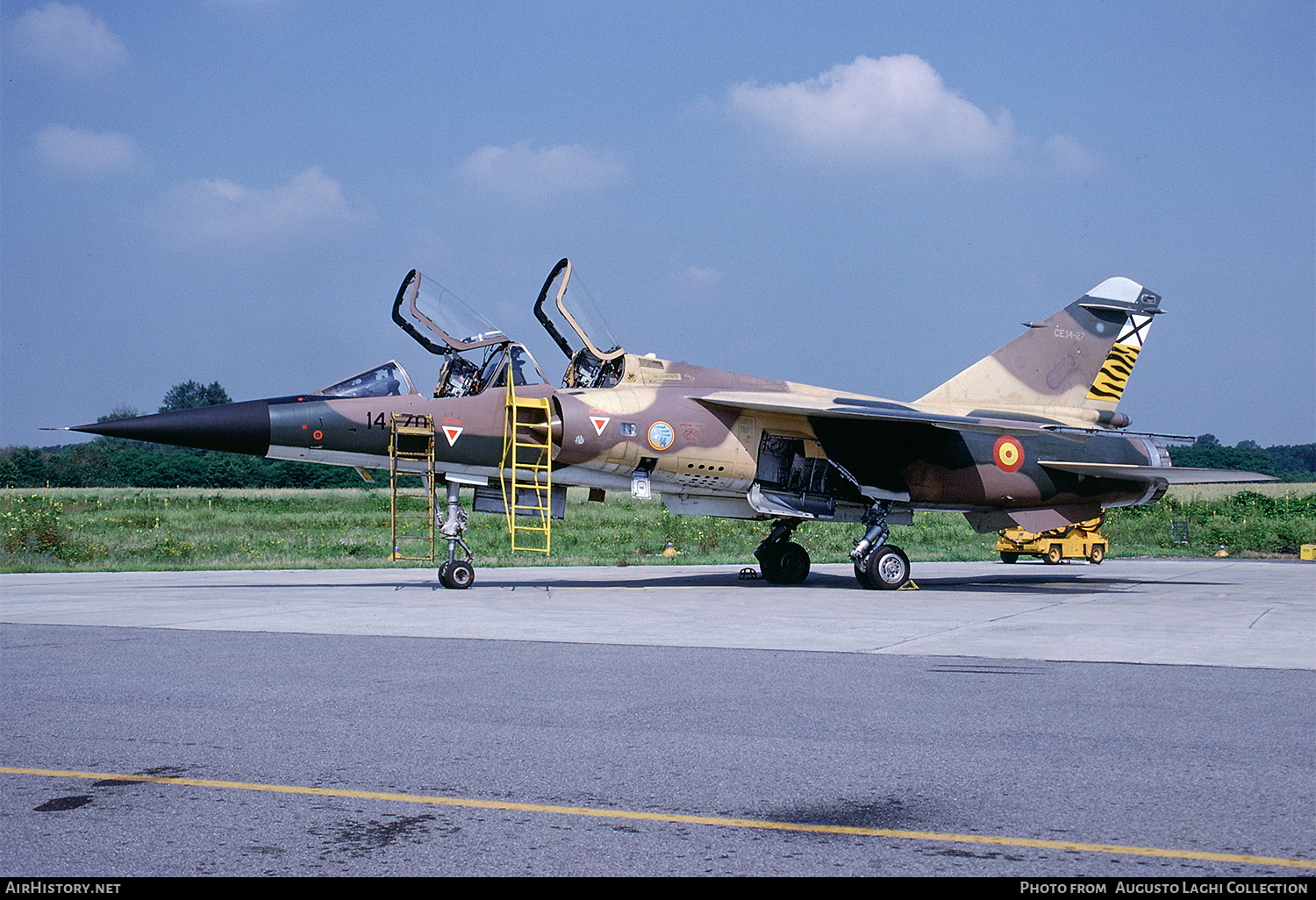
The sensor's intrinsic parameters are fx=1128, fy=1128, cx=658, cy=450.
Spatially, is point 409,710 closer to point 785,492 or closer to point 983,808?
point 983,808

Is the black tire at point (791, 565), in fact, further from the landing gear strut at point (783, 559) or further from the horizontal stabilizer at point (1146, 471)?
the horizontal stabilizer at point (1146, 471)

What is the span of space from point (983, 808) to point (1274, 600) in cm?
1189

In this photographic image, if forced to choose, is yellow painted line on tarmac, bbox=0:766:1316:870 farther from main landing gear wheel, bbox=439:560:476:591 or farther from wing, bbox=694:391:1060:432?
wing, bbox=694:391:1060:432

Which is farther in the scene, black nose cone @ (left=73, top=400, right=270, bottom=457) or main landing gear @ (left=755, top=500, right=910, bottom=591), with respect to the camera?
main landing gear @ (left=755, top=500, right=910, bottom=591)

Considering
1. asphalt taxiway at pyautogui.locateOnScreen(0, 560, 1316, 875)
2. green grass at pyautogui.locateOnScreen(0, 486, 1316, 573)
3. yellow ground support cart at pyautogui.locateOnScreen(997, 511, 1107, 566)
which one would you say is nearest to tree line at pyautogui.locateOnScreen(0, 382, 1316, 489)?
green grass at pyautogui.locateOnScreen(0, 486, 1316, 573)

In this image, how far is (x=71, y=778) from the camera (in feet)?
16.4

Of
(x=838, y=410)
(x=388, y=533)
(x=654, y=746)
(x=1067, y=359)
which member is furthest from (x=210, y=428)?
(x=388, y=533)

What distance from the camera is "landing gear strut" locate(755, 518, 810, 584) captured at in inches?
730

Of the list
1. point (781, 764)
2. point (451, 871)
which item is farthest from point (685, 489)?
point (451, 871)

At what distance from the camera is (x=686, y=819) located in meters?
4.36

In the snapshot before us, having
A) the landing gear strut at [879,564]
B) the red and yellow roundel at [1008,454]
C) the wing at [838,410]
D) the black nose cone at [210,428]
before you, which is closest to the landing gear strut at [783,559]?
the landing gear strut at [879,564]

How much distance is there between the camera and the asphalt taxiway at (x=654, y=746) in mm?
3998

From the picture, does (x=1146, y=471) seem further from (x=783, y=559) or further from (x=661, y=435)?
(x=661, y=435)

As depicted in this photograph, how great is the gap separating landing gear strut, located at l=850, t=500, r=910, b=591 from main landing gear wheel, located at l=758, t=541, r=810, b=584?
1.77 metres
